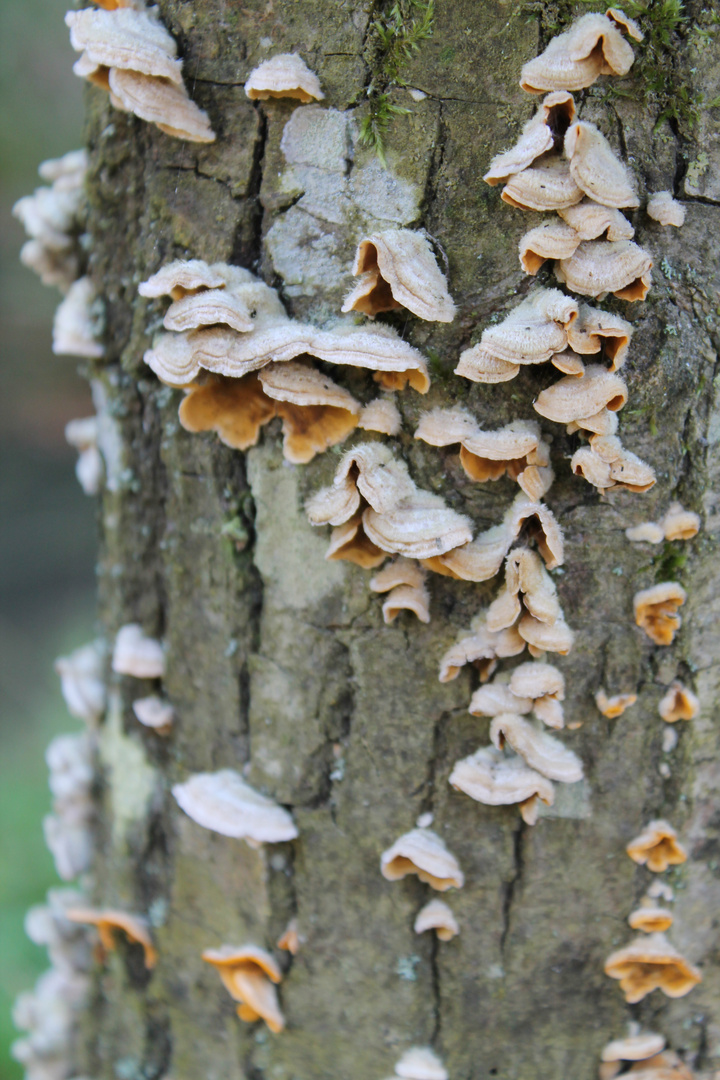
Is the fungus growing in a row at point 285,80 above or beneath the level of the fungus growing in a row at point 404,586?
above

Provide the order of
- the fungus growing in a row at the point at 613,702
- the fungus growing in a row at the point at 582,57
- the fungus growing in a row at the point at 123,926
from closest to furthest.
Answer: the fungus growing in a row at the point at 582,57, the fungus growing in a row at the point at 613,702, the fungus growing in a row at the point at 123,926

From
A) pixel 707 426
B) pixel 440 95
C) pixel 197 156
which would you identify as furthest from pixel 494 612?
pixel 197 156

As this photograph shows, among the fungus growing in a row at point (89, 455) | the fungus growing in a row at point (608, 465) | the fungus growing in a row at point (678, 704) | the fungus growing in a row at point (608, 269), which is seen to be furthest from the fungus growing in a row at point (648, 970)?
the fungus growing in a row at point (89, 455)

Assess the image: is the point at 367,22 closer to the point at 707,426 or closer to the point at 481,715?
the point at 707,426

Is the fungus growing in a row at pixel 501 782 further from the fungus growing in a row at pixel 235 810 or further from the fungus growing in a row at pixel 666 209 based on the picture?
the fungus growing in a row at pixel 666 209

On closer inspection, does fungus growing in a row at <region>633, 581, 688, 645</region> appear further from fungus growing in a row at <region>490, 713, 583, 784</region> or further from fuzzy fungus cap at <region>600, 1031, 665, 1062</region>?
fuzzy fungus cap at <region>600, 1031, 665, 1062</region>

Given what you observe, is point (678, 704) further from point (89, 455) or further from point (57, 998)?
point (57, 998)

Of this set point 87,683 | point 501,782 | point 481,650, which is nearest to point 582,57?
point 481,650
